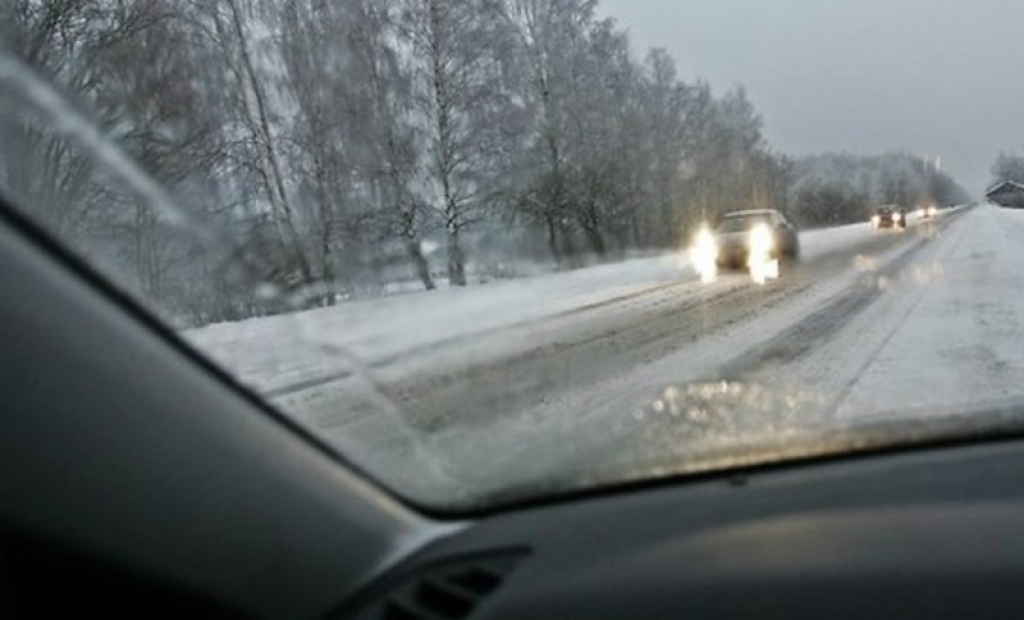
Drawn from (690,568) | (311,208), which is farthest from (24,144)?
(311,208)

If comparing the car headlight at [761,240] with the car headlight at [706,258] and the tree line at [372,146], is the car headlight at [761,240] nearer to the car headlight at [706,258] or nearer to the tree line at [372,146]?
the car headlight at [706,258]

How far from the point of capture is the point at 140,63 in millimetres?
4000

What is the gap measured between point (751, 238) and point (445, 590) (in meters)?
26.2

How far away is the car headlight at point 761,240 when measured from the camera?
27.6 m

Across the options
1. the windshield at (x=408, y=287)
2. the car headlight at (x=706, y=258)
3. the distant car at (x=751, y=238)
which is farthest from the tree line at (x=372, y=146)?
the car headlight at (x=706, y=258)

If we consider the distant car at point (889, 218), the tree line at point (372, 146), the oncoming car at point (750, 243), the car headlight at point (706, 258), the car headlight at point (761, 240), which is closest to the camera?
the tree line at point (372, 146)

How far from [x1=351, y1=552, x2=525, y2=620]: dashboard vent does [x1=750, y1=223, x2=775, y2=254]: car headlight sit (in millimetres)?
25844

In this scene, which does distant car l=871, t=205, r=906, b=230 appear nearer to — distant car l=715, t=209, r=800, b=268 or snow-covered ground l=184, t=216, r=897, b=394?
snow-covered ground l=184, t=216, r=897, b=394

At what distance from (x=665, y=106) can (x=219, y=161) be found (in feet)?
136

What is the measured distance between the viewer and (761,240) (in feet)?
91.7

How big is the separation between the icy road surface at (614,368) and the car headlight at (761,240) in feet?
21.4

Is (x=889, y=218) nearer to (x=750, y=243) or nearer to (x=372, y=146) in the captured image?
(x=750, y=243)

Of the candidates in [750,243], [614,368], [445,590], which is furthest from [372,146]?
[445,590]

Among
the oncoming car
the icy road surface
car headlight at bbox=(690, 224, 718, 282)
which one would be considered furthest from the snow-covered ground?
the oncoming car
